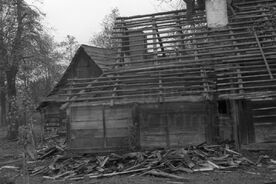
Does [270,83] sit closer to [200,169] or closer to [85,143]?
[200,169]

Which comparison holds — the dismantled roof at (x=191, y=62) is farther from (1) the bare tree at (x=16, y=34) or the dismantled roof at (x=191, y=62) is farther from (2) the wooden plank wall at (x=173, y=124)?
(1) the bare tree at (x=16, y=34)

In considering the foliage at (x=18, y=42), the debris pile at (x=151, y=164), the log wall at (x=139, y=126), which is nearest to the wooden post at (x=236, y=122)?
the debris pile at (x=151, y=164)

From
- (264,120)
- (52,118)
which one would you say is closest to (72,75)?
(52,118)

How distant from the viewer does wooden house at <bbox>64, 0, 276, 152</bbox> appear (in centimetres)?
1449

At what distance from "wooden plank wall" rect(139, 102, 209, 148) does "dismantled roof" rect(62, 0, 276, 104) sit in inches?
16.5

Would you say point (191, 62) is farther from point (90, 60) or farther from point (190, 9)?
point (90, 60)

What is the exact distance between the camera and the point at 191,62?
51.7 ft

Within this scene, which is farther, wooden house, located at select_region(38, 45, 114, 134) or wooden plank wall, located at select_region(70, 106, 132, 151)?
wooden house, located at select_region(38, 45, 114, 134)

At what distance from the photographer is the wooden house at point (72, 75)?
27.6 metres

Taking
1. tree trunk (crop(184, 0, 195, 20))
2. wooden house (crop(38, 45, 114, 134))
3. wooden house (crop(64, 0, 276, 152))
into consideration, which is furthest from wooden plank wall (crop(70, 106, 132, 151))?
wooden house (crop(38, 45, 114, 134))

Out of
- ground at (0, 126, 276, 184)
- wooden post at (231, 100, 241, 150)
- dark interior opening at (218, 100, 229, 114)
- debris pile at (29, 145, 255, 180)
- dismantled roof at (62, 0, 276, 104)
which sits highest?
dismantled roof at (62, 0, 276, 104)

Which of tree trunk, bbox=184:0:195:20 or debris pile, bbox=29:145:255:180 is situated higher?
tree trunk, bbox=184:0:195:20

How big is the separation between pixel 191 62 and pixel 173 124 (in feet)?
8.30

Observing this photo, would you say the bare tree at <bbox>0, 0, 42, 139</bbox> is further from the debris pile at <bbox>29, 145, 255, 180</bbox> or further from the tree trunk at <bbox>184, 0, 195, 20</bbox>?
the debris pile at <bbox>29, 145, 255, 180</bbox>
